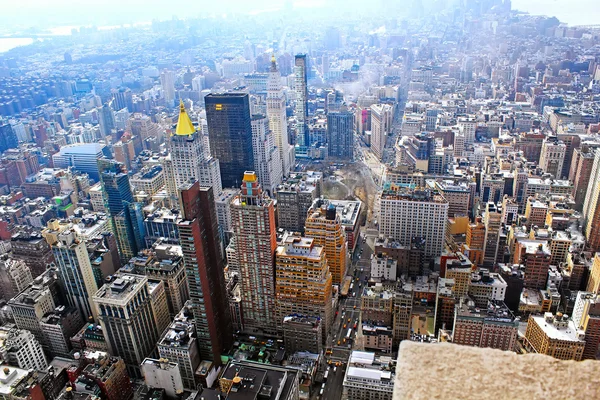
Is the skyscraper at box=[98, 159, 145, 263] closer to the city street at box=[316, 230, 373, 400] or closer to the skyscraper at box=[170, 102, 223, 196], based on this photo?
the skyscraper at box=[170, 102, 223, 196]

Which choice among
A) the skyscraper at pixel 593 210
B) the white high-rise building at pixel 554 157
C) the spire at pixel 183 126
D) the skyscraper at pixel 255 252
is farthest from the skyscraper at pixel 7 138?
the skyscraper at pixel 593 210

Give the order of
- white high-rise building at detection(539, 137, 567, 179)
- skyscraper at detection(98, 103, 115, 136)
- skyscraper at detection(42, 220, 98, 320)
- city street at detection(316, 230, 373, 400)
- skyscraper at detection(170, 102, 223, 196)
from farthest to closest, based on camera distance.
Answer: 1. skyscraper at detection(98, 103, 115, 136)
2. white high-rise building at detection(539, 137, 567, 179)
3. skyscraper at detection(170, 102, 223, 196)
4. skyscraper at detection(42, 220, 98, 320)
5. city street at detection(316, 230, 373, 400)

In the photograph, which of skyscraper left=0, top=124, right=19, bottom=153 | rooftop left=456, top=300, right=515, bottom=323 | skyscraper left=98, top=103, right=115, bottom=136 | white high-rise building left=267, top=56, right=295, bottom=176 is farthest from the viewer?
skyscraper left=98, top=103, right=115, bottom=136

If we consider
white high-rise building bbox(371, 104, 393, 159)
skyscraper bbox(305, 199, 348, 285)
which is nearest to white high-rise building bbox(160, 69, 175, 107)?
white high-rise building bbox(371, 104, 393, 159)

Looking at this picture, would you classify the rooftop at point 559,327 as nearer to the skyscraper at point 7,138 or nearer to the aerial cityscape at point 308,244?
the aerial cityscape at point 308,244

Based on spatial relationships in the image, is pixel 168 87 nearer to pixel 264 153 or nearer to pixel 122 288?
pixel 264 153

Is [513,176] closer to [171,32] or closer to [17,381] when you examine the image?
[17,381]

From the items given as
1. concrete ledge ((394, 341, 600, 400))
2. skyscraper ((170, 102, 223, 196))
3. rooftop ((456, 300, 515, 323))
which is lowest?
rooftop ((456, 300, 515, 323))
